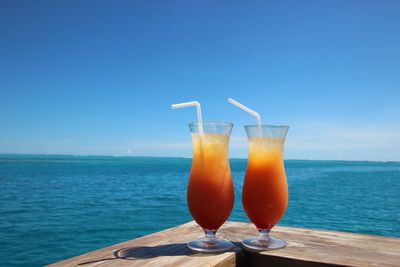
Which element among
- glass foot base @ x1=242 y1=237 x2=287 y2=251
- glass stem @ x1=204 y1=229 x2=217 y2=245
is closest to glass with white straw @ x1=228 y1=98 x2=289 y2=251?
glass foot base @ x1=242 y1=237 x2=287 y2=251

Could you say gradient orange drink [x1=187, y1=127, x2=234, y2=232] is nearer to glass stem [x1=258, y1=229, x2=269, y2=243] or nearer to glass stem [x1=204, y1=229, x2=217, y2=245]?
glass stem [x1=204, y1=229, x2=217, y2=245]

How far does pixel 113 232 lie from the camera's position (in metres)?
16.1

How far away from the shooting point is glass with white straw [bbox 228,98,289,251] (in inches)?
52.9

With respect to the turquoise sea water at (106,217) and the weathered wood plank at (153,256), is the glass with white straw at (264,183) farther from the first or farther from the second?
the turquoise sea water at (106,217)

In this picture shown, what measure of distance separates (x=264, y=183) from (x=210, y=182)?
22 centimetres

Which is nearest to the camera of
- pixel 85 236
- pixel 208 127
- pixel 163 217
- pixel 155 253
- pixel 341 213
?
pixel 155 253

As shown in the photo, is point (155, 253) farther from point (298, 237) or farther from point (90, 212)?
point (90, 212)

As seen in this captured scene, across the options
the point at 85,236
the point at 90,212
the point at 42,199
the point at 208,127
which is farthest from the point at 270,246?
the point at 42,199

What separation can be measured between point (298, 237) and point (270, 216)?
12.8 inches

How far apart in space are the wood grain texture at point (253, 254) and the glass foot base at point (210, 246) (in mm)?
30

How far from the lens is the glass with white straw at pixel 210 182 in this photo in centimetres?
132

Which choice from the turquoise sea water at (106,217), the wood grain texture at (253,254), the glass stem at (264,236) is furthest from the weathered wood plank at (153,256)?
the turquoise sea water at (106,217)

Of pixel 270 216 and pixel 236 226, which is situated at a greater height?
pixel 270 216

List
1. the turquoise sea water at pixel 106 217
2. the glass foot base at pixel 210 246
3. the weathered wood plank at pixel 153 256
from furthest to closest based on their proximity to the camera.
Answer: the turquoise sea water at pixel 106 217 < the glass foot base at pixel 210 246 < the weathered wood plank at pixel 153 256
